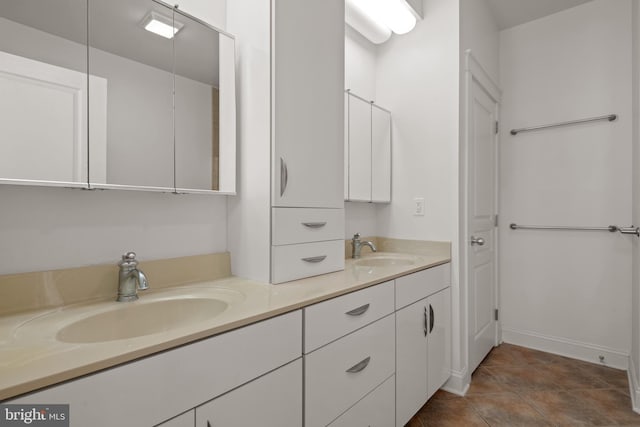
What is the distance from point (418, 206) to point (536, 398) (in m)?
1.33

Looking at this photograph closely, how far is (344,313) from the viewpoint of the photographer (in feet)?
3.97

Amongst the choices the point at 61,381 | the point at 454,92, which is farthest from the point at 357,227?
the point at 61,381

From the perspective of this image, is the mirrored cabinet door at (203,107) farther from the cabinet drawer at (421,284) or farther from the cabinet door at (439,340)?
the cabinet door at (439,340)

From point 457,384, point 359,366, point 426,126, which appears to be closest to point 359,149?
point 426,126

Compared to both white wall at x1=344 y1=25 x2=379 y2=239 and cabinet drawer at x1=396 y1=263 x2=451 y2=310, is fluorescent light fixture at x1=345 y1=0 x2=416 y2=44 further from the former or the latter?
cabinet drawer at x1=396 y1=263 x2=451 y2=310

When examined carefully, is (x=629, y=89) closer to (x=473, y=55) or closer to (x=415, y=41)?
(x=473, y=55)

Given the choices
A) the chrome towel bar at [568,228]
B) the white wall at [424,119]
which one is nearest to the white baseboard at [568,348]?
the chrome towel bar at [568,228]

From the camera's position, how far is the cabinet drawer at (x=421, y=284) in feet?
5.09

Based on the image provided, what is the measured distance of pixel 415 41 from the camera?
2.23 m

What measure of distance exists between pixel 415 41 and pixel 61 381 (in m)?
2.46

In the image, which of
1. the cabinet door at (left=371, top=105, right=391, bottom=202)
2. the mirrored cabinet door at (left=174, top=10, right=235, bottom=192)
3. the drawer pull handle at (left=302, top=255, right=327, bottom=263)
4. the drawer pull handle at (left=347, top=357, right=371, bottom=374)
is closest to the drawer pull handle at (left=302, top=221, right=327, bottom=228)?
the drawer pull handle at (left=302, top=255, right=327, bottom=263)

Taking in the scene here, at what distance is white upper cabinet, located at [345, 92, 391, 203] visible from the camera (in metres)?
2.08

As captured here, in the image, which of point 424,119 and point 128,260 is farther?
point 424,119

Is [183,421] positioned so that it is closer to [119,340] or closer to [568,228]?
[119,340]
